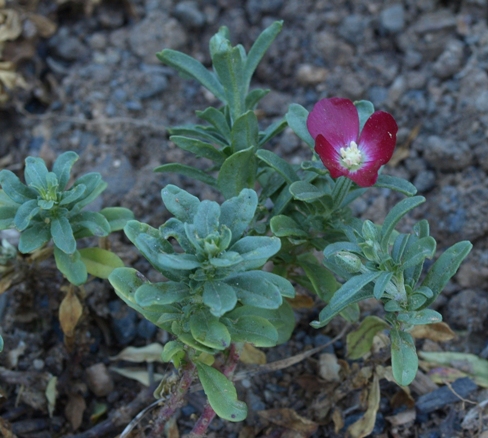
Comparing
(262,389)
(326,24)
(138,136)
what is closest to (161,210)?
(138,136)

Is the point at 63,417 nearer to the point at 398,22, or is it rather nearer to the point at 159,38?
the point at 159,38

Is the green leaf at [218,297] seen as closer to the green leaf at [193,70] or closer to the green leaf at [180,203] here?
the green leaf at [180,203]

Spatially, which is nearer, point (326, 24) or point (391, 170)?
point (391, 170)

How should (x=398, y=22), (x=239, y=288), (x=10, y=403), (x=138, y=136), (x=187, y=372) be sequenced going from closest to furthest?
(x=239, y=288), (x=187, y=372), (x=10, y=403), (x=138, y=136), (x=398, y=22)

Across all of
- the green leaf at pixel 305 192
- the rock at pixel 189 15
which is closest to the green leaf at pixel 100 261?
the green leaf at pixel 305 192

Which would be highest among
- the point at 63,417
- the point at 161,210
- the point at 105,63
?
the point at 105,63

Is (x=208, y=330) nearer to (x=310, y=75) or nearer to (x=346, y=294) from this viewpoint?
(x=346, y=294)
